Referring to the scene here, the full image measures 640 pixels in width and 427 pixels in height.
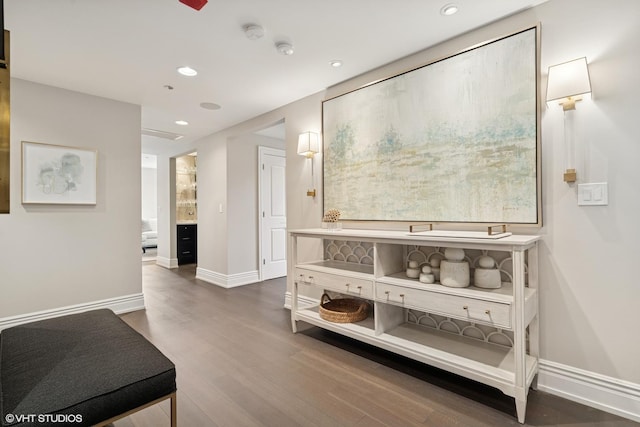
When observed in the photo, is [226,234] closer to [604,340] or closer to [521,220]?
[521,220]

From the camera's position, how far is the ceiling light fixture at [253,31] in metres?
2.08

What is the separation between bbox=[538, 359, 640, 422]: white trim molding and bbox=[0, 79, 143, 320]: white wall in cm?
392

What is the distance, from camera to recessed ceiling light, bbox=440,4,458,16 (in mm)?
1921

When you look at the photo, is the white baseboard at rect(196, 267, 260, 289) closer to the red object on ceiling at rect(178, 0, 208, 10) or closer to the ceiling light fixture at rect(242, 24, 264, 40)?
the ceiling light fixture at rect(242, 24, 264, 40)

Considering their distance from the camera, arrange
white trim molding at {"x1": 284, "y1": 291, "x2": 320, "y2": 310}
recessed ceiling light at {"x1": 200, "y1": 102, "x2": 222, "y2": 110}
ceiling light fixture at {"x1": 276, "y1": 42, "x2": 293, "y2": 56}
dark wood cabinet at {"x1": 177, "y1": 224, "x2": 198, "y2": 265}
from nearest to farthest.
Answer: ceiling light fixture at {"x1": 276, "y1": 42, "x2": 293, "y2": 56}, white trim molding at {"x1": 284, "y1": 291, "x2": 320, "y2": 310}, recessed ceiling light at {"x1": 200, "y1": 102, "x2": 222, "y2": 110}, dark wood cabinet at {"x1": 177, "y1": 224, "x2": 198, "y2": 265}

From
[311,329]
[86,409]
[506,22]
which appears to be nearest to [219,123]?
[311,329]

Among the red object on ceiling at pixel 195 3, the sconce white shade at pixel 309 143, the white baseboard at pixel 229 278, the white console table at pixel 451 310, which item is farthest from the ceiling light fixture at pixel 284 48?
the white baseboard at pixel 229 278

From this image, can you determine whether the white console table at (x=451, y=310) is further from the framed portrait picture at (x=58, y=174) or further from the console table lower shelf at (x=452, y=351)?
the framed portrait picture at (x=58, y=174)

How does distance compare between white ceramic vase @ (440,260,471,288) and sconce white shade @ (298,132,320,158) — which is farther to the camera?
sconce white shade @ (298,132,320,158)

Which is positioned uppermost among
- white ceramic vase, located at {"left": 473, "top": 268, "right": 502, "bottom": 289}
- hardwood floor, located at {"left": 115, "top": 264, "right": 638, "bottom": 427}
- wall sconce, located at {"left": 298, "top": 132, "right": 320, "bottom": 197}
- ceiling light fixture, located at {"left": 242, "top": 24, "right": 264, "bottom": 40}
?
ceiling light fixture, located at {"left": 242, "top": 24, "right": 264, "bottom": 40}

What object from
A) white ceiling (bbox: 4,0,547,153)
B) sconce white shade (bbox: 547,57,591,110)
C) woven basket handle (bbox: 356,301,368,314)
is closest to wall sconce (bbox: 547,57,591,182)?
sconce white shade (bbox: 547,57,591,110)

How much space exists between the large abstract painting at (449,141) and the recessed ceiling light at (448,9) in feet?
0.99

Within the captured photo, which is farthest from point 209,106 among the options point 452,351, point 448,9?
point 452,351

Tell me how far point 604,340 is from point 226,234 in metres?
4.19
